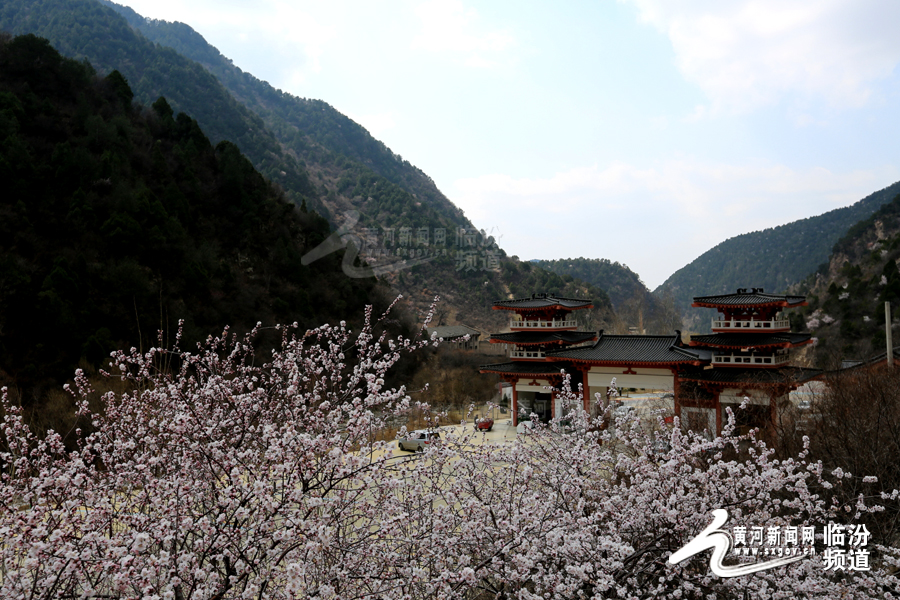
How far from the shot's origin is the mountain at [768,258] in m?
72.6

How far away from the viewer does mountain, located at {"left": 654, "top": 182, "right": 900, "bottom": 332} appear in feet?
238

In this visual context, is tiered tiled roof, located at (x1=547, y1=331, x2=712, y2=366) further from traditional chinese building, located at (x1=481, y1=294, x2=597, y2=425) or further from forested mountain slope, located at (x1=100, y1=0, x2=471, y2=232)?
forested mountain slope, located at (x1=100, y1=0, x2=471, y2=232)

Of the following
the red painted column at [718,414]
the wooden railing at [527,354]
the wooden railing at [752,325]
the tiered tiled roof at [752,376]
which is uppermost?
the wooden railing at [752,325]

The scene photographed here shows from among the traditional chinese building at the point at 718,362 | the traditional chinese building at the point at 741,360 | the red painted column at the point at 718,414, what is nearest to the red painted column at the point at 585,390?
the traditional chinese building at the point at 718,362

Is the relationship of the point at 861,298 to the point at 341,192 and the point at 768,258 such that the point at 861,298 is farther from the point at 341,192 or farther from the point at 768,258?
the point at 341,192

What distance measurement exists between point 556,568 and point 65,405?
48.5 ft

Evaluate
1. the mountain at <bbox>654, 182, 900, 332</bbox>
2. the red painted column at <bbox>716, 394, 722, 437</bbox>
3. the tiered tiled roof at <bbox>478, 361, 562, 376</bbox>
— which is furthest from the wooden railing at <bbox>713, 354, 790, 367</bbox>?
the mountain at <bbox>654, 182, 900, 332</bbox>

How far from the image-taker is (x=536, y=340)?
882 inches

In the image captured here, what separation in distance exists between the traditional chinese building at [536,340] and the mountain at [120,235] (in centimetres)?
1163

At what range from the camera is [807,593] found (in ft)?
12.5

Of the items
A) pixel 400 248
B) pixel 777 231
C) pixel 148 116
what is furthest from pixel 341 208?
pixel 777 231

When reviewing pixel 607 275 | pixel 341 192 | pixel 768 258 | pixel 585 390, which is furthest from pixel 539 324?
pixel 768 258

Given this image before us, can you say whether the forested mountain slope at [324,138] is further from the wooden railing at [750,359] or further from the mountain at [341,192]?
the wooden railing at [750,359]

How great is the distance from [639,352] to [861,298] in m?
31.1
